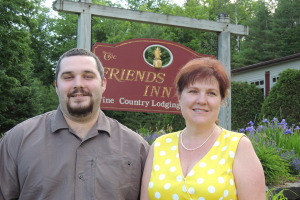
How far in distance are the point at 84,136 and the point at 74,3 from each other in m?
2.74

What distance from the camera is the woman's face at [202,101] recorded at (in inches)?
98.7

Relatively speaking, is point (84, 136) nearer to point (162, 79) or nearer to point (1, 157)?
point (1, 157)

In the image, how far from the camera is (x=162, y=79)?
5.30 m

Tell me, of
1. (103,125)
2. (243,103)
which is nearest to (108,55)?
(103,125)

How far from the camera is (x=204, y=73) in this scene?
8.29 feet

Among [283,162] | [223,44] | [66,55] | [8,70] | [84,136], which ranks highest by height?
[8,70]

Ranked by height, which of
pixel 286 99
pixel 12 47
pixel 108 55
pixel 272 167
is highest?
pixel 12 47

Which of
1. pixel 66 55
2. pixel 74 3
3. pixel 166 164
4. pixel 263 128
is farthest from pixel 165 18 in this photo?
Result: pixel 166 164

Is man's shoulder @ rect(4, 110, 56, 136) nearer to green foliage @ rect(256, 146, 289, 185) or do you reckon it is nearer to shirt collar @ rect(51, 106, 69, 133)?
shirt collar @ rect(51, 106, 69, 133)

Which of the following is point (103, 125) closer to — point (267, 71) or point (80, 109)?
point (80, 109)

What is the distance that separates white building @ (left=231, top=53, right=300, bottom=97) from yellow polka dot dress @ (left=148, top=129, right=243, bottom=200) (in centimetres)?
1517

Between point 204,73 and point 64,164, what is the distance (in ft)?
3.64

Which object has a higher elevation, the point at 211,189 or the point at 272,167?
the point at 211,189

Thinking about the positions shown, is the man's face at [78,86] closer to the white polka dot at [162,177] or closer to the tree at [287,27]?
the white polka dot at [162,177]
